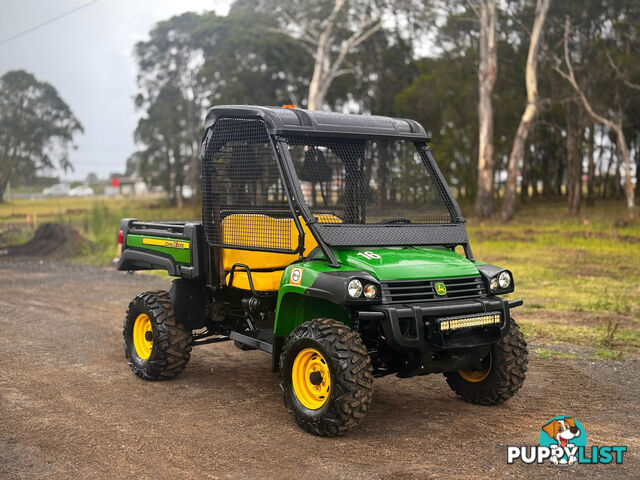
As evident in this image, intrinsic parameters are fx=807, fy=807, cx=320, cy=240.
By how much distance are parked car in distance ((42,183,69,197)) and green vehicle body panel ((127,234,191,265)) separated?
3064 cm

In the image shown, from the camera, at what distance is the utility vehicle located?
565 centimetres

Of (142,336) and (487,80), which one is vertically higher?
(487,80)

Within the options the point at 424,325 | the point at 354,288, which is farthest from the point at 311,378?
the point at 424,325

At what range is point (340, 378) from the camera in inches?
216

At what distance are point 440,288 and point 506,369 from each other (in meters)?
0.99

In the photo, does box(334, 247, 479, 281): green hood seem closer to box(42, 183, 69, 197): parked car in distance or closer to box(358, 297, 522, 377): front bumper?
box(358, 297, 522, 377): front bumper

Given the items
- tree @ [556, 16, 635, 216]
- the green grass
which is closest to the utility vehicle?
the green grass

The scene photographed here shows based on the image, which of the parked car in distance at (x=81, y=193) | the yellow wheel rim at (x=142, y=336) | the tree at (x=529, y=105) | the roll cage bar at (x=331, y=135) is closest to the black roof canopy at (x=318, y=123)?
the roll cage bar at (x=331, y=135)

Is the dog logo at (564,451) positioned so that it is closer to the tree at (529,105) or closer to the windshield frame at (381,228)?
the windshield frame at (381,228)

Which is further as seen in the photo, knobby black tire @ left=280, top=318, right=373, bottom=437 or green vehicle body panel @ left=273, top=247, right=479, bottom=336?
green vehicle body panel @ left=273, top=247, right=479, bottom=336

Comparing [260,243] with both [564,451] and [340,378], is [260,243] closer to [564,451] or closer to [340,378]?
[340,378]

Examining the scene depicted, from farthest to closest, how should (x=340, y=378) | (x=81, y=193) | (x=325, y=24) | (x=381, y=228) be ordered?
(x=81, y=193)
(x=325, y=24)
(x=381, y=228)
(x=340, y=378)

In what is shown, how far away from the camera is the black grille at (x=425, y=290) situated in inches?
225

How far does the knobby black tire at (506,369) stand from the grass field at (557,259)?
2446 millimetres
